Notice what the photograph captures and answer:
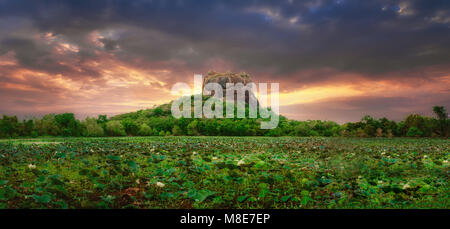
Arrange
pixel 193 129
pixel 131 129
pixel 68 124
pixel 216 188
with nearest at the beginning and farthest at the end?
pixel 216 188 < pixel 68 124 < pixel 131 129 < pixel 193 129

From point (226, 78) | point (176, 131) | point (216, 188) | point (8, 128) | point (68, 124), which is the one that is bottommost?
point (216, 188)

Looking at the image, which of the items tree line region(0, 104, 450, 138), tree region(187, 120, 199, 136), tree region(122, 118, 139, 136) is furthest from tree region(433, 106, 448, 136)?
tree region(122, 118, 139, 136)

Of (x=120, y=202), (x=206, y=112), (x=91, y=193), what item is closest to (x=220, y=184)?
(x=120, y=202)

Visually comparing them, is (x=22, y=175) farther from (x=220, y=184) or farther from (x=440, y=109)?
(x=440, y=109)

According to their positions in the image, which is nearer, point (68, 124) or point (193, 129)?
point (68, 124)

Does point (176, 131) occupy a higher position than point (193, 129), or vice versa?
point (193, 129)

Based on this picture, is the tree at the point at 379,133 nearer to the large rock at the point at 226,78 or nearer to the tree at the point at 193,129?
the tree at the point at 193,129

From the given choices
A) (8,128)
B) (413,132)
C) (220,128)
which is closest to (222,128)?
(220,128)

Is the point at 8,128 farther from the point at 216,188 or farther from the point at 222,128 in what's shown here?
the point at 216,188

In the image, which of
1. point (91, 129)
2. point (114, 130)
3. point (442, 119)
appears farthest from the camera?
point (114, 130)
